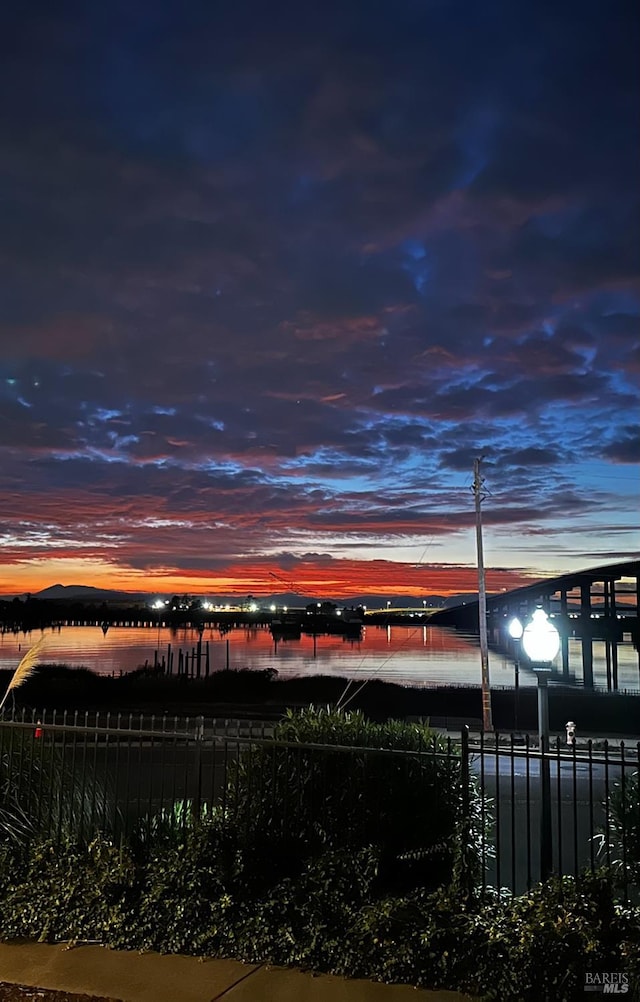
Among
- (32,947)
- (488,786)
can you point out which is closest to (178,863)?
(32,947)

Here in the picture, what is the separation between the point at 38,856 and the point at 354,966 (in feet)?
9.94

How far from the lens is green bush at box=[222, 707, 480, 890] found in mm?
7449

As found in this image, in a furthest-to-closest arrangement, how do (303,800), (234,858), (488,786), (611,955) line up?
(488,786) < (303,800) < (234,858) < (611,955)

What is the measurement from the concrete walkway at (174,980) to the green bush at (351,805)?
1.03 m

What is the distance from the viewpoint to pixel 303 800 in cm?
782

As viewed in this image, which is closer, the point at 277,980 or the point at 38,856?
the point at 277,980

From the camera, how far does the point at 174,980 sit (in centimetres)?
620

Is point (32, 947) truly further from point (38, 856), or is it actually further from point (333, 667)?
point (333, 667)

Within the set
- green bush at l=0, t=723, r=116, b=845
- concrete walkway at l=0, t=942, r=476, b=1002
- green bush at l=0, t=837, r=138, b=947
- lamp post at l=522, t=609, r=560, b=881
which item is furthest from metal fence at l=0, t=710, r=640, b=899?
concrete walkway at l=0, t=942, r=476, b=1002

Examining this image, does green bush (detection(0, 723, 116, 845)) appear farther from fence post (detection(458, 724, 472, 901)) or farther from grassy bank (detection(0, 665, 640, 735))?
grassy bank (detection(0, 665, 640, 735))

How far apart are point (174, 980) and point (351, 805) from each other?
2181 millimetres

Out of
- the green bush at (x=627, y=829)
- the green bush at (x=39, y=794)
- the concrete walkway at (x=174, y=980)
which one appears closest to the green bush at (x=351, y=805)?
the concrete walkway at (x=174, y=980)

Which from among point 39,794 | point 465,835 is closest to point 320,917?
point 465,835

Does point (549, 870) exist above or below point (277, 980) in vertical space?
above
